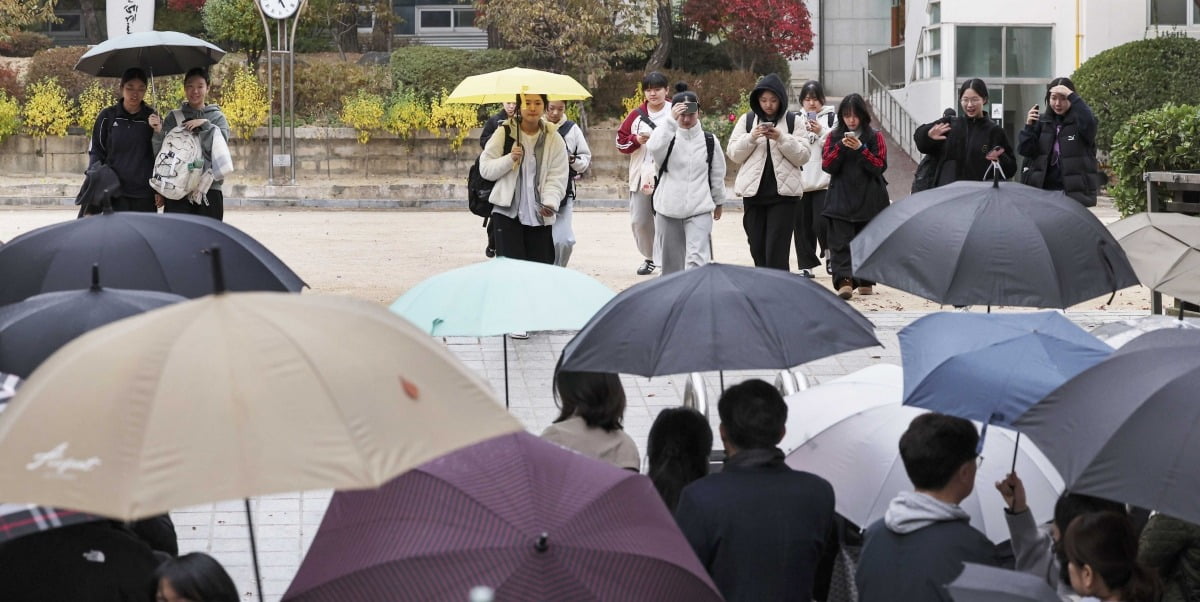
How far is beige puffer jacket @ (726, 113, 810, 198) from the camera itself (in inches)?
455

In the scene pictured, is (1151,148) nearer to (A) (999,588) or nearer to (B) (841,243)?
(B) (841,243)

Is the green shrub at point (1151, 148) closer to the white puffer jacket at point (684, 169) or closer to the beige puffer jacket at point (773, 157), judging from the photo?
the beige puffer jacket at point (773, 157)

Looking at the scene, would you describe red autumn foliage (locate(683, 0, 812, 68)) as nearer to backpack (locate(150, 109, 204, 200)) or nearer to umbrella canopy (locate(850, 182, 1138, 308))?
backpack (locate(150, 109, 204, 200))

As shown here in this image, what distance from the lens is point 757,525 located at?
14.1ft

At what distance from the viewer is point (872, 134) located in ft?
40.7

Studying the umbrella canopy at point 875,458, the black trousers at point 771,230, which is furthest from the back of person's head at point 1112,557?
the black trousers at point 771,230

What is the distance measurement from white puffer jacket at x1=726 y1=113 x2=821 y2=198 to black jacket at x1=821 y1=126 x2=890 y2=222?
23.7 inches

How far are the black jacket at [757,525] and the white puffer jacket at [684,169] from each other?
7.10m

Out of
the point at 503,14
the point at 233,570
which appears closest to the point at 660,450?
the point at 233,570

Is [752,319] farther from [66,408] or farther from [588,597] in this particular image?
[66,408]

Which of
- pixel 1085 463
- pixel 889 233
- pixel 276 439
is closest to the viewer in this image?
pixel 276 439

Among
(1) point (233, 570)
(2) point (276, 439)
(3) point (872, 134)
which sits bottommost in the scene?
(1) point (233, 570)

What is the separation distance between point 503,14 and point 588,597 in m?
24.7

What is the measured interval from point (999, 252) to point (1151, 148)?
324 inches
